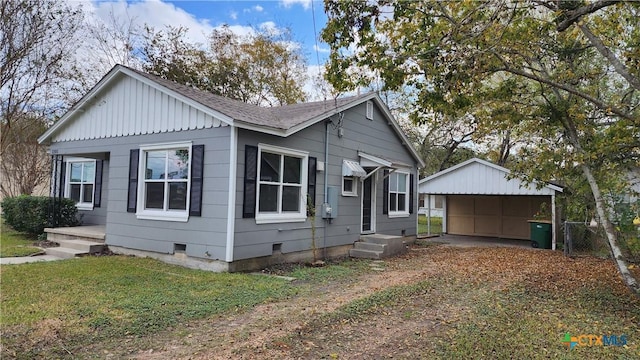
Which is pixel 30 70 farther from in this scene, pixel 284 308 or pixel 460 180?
Answer: pixel 460 180

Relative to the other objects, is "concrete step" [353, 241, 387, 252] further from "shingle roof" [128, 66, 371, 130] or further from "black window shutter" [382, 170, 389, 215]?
"shingle roof" [128, 66, 371, 130]

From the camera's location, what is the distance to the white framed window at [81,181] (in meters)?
12.1

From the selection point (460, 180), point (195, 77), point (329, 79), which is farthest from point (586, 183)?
point (195, 77)

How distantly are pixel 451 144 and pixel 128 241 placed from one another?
755 inches

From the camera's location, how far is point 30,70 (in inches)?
431

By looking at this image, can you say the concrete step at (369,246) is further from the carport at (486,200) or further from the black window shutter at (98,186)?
the black window shutter at (98,186)

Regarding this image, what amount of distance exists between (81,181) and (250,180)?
7.46 meters

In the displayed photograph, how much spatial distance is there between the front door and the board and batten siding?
5.75 metres

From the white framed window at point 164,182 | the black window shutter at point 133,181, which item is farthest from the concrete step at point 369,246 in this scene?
the black window shutter at point 133,181

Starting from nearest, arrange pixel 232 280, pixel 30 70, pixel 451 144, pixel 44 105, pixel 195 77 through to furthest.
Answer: pixel 232 280 < pixel 30 70 < pixel 44 105 < pixel 195 77 < pixel 451 144

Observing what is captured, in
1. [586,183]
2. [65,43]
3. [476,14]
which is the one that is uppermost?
[65,43]

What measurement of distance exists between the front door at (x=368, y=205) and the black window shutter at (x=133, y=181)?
20.7 feet

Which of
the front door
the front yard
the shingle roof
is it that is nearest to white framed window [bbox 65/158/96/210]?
the front yard

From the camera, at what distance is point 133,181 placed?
29.7 feet
